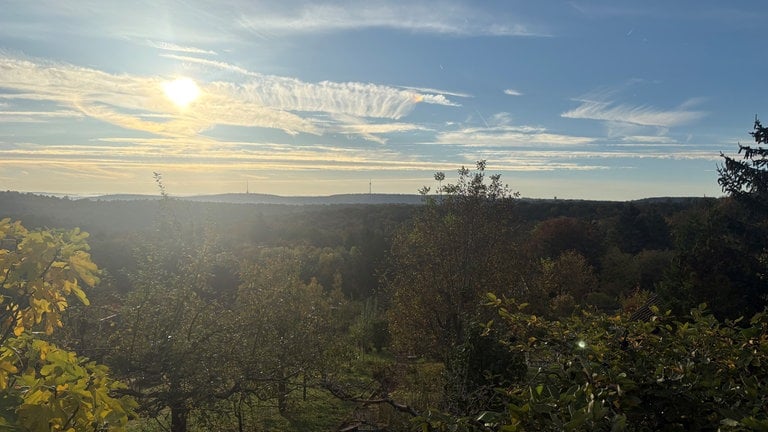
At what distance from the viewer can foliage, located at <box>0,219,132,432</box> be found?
2109 millimetres

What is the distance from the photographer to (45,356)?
99.5 inches

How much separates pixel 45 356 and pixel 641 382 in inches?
122

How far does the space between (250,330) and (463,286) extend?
7954 millimetres

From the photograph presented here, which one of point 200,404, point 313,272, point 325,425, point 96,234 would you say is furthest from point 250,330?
point 96,234

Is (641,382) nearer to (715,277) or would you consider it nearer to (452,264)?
(452,264)

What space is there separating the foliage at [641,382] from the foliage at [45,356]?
181 centimetres

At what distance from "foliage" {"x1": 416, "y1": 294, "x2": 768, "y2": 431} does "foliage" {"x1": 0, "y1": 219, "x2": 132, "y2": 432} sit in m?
1.81

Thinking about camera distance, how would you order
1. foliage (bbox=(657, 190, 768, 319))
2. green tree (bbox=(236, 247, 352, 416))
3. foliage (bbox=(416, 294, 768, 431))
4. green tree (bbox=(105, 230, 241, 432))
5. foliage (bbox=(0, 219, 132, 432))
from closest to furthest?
1. foliage (bbox=(416, 294, 768, 431))
2. foliage (bbox=(0, 219, 132, 432))
3. green tree (bbox=(105, 230, 241, 432))
4. green tree (bbox=(236, 247, 352, 416))
5. foliage (bbox=(657, 190, 768, 319))

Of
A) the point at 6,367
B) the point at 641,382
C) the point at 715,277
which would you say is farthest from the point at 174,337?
the point at 715,277

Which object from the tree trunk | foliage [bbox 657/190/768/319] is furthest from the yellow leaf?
foliage [bbox 657/190/768/319]

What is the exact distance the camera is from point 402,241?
1886cm

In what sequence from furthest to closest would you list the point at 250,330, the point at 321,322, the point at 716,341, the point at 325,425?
the point at 325,425 → the point at 321,322 → the point at 250,330 → the point at 716,341

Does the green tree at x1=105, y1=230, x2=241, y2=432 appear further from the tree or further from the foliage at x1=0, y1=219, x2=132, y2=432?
the tree

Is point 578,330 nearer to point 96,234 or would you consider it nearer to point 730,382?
point 730,382
